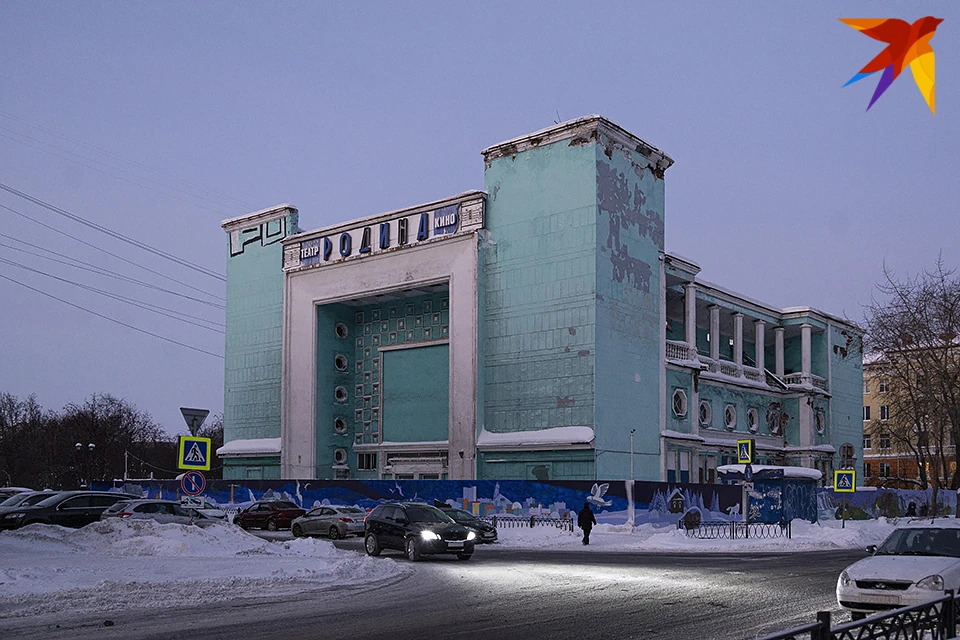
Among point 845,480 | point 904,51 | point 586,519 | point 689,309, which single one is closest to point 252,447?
point 689,309

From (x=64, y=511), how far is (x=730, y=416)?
127 feet

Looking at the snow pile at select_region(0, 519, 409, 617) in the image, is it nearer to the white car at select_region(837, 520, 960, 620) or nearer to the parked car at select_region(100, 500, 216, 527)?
the parked car at select_region(100, 500, 216, 527)

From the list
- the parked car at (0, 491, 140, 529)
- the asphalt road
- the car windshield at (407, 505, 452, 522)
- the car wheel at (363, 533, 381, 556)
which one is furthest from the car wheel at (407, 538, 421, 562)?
the parked car at (0, 491, 140, 529)

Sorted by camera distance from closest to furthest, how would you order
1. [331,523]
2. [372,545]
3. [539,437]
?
[372,545], [331,523], [539,437]

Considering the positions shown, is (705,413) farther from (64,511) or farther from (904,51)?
(904,51)

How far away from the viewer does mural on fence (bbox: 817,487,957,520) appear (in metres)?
48.0

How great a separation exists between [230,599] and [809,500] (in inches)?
1239

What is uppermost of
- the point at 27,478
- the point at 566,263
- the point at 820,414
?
the point at 566,263

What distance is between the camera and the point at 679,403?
50594 mm

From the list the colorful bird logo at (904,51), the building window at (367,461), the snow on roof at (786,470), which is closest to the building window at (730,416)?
the snow on roof at (786,470)

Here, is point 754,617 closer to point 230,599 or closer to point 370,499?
point 230,599

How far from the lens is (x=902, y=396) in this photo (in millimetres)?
48719

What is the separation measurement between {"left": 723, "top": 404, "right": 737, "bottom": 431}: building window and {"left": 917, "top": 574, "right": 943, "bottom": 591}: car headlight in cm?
4567

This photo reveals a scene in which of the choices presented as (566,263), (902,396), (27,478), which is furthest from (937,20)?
(27,478)
